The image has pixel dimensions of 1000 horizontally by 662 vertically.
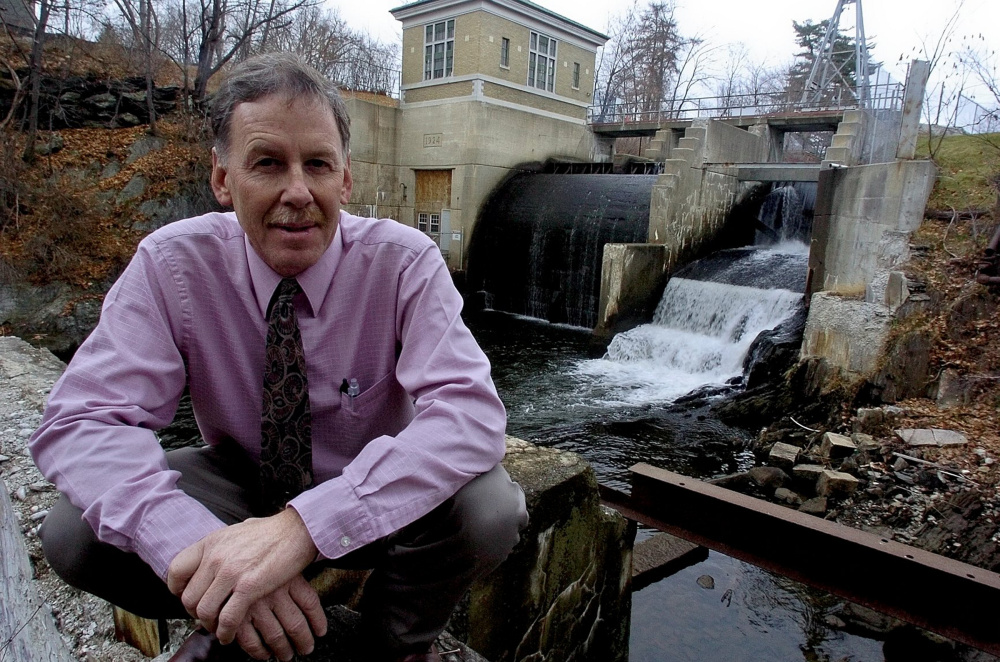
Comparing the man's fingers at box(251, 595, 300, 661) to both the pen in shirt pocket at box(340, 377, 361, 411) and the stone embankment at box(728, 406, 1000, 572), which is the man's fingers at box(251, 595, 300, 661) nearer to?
the pen in shirt pocket at box(340, 377, 361, 411)

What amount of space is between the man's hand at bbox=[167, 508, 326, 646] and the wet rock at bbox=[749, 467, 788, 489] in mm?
5369

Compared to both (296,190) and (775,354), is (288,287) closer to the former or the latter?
(296,190)

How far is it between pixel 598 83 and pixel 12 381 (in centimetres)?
3314

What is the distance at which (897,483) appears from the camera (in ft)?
17.0

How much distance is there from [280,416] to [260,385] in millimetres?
112

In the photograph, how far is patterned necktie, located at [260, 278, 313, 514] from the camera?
150cm

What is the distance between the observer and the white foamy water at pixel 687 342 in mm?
9250

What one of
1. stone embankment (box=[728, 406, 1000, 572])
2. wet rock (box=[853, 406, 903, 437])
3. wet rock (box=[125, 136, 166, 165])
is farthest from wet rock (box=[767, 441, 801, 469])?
wet rock (box=[125, 136, 166, 165])

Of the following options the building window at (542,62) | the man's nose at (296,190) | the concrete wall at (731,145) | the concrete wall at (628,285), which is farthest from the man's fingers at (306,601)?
the building window at (542,62)

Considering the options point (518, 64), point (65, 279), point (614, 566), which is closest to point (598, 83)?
point (518, 64)

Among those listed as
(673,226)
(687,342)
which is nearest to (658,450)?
(687,342)

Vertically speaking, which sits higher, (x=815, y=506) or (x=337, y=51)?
(x=337, y=51)

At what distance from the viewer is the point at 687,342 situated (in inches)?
403

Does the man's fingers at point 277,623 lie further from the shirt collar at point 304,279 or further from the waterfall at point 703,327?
the waterfall at point 703,327
